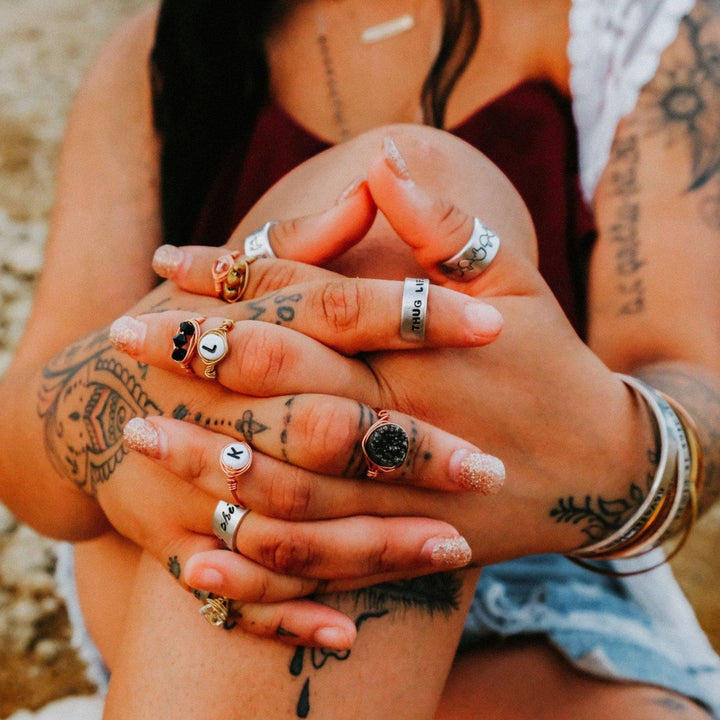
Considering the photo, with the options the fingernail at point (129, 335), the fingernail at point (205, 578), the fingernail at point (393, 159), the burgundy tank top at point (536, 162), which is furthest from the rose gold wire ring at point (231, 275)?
the burgundy tank top at point (536, 162)

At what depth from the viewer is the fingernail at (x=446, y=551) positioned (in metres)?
0.71

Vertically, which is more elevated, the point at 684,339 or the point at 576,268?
the point at 576,268

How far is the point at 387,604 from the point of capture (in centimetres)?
75

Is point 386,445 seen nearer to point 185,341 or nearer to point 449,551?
point 449,551

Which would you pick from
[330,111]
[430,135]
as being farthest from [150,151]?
[430,135]

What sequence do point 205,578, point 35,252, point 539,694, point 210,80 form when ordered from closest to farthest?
point 205,578 → point 539,694 → point 210,80 → point 35,252

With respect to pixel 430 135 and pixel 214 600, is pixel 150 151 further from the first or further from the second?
pixel 214 600

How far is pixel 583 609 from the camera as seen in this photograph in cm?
111

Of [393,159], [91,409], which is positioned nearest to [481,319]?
[393,159]

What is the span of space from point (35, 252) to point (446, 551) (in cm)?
216

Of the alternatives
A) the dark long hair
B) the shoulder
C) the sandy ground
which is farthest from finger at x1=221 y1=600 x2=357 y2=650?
the shoulder

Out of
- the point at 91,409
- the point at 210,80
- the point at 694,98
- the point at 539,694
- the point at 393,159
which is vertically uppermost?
the point at 210,80

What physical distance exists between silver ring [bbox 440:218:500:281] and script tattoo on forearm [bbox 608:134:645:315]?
0.63m

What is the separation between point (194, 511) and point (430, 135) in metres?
0.59
